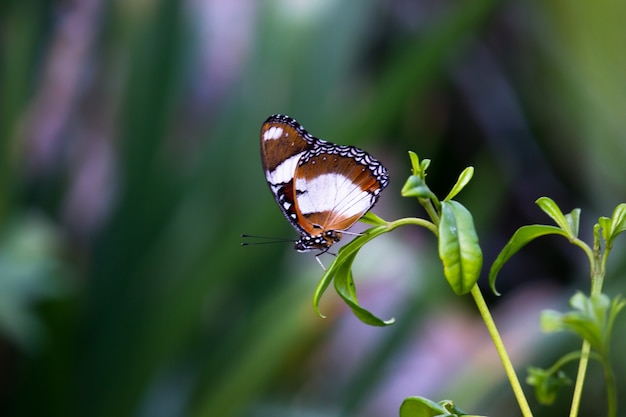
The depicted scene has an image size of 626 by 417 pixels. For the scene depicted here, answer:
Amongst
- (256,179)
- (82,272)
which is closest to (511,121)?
(256,179)

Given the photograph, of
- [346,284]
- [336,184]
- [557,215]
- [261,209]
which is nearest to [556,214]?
[557,215]

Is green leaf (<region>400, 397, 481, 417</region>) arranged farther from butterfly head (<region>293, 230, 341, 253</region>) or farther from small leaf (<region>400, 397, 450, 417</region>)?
butterfly head (<region>293, 230, 341, 253</region>)

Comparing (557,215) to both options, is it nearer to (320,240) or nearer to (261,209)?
(320,240)

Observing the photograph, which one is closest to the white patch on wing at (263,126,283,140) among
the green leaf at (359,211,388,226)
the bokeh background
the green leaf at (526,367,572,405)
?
the green leaf at (359,211,388,226)

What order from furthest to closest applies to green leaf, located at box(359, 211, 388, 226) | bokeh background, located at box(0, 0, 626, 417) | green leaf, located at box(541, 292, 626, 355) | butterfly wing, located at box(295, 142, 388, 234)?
bokeh background, located at box(0, 0, 626, 417)
butterfly wing, located at box(295, 142, 388, 234)
green leaf, located at box(359, 211, 388, 226)
green leaf, located at box(541, 292, 626, 355)

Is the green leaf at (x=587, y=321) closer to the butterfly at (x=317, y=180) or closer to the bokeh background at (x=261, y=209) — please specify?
the butterfly at (x=317, y=180)

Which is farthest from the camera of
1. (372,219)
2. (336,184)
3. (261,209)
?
(261,209)

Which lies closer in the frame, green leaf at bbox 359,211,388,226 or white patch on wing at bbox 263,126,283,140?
green leaf at bbox 359,211,388,226
